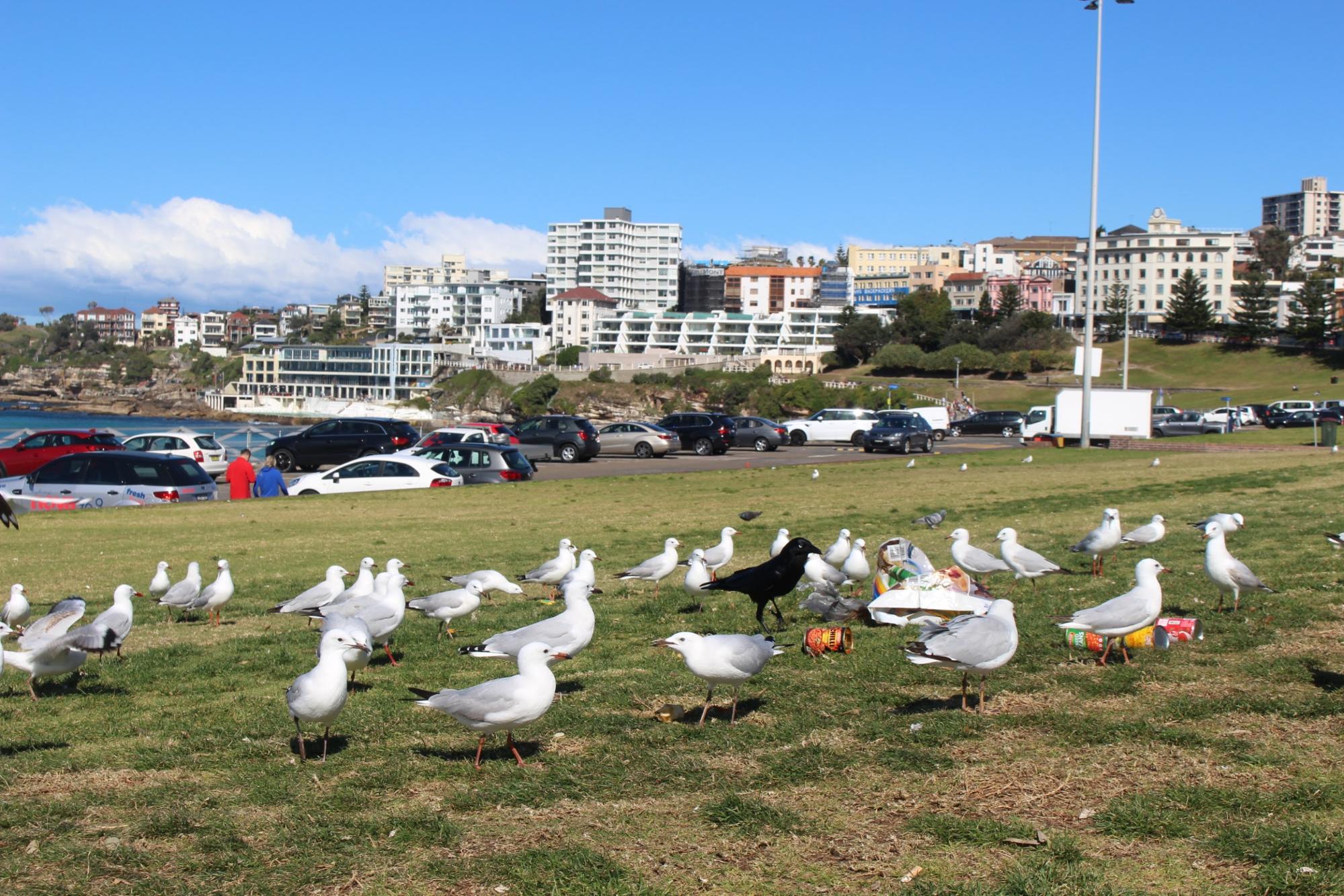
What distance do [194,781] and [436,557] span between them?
9589 mm

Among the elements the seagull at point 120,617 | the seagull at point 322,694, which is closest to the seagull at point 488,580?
the seagull at point 120,617

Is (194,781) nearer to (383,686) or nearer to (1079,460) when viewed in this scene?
(383,686)

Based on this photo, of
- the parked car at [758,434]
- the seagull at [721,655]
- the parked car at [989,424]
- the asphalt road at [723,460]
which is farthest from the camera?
the parked car at [989,424]

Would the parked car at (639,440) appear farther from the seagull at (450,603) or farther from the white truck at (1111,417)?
the seagull at (450,603)

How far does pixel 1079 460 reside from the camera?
32375mm

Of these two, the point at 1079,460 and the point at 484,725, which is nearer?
the point at 484,725

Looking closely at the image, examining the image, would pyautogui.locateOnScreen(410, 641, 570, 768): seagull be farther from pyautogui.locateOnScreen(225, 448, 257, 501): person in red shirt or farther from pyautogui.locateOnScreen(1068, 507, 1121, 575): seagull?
pyautogui.locateOnScreen(225, 448, 257, 501): person in red shirt

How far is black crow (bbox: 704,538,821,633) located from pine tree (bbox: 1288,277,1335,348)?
108564mm

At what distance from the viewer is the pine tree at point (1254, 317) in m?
108

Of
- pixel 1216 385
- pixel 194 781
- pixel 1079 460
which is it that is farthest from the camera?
pixel 1216 385

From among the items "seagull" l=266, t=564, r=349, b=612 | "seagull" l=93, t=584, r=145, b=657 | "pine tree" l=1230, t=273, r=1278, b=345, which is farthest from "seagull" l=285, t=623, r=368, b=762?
"pine tree" l=1230, t=273, r=1278, b=345

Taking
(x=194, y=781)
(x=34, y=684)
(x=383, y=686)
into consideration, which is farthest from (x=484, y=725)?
(x=34, y=684)

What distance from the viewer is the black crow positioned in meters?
9.66

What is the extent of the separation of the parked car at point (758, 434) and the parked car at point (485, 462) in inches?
707
